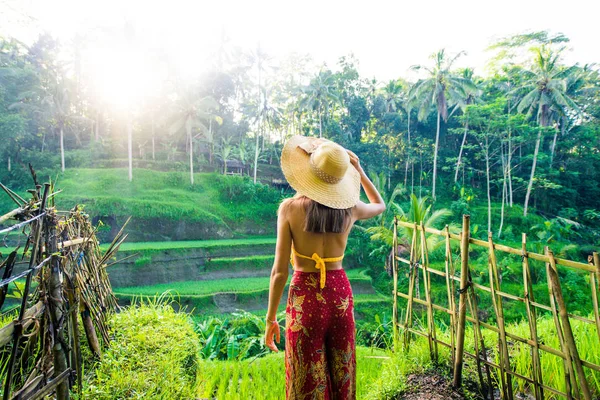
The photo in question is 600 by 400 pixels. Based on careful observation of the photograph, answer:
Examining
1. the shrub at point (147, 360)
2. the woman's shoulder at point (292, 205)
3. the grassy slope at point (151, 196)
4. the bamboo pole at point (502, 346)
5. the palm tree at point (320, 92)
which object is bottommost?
the grassy slope at point (151, 196)

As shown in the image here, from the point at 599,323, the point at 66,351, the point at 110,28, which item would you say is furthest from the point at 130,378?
the point at 110,28

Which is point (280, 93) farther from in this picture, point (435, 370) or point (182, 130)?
point (435, 370)

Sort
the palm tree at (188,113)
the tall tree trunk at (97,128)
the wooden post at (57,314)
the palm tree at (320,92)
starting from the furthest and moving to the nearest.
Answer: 1. the tall tree trunk at (97,128)
2. the palm tree at (320,92)
3. the palm tree at (188,113)
4. the wooden post at (57,314)

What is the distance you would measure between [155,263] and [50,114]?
34.8ft

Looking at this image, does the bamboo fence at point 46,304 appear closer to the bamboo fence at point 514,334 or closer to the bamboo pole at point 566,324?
the bamboo fence at point 514,334

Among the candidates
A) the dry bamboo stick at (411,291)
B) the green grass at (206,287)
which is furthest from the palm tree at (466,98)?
the dry bamboo stick at (411,291)

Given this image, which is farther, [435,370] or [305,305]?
[435,370]

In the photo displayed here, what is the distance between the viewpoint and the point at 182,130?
1900cm

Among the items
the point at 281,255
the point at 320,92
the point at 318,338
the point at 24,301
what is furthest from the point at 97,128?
the point at 318,338

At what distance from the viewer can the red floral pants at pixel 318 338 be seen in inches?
59.2

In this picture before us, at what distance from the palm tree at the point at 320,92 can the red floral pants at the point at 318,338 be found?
55.7 ft

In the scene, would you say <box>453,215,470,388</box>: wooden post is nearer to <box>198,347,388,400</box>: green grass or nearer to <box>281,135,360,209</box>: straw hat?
<box>198,347,388,400</box>: green grass

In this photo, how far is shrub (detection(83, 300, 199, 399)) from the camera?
73.5 inches

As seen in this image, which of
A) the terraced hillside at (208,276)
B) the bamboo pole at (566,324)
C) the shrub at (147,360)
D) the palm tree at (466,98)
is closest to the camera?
the bamboo pole at (566,324)
